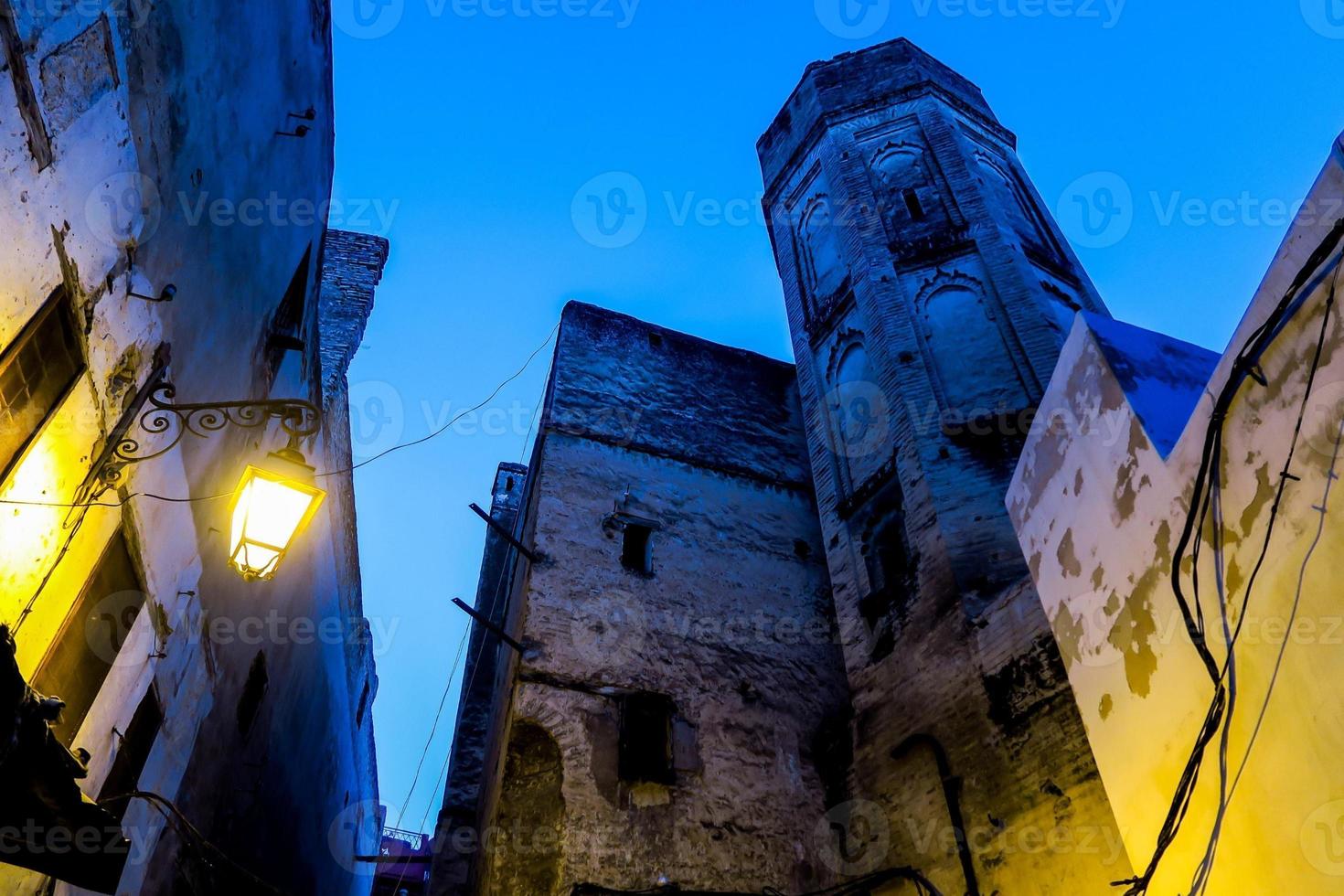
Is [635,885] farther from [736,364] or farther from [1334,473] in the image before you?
[736,364]

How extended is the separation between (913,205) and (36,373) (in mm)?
12023

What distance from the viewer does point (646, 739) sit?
31.5ft

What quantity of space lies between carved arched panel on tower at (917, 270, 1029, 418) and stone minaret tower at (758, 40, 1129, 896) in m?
0.03

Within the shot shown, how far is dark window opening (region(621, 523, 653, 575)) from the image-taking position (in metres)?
11.2

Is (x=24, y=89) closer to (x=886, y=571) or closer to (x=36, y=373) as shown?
(x=36, y=373)

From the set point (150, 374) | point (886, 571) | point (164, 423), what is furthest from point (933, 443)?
point (150, 374)

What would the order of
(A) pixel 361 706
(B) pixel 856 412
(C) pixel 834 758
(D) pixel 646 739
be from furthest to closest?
(A) pixel 361 706 → (B) pixel 856 412 → (C) pixel 834 758 → (D) pixel 646 739

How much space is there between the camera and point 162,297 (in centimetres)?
463

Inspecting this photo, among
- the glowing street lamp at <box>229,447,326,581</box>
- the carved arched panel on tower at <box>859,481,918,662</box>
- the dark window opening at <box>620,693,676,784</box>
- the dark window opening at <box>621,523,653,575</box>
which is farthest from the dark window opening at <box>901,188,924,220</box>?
the glowing street lamp at <box>229,447,326,581</box>

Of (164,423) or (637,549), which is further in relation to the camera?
(637,549)

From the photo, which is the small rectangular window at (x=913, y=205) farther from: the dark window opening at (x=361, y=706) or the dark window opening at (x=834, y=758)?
the dark window opening at (x=361, y=706)
